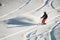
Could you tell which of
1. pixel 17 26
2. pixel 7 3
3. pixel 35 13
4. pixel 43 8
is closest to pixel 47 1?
pixel 43 8

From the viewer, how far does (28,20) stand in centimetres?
816

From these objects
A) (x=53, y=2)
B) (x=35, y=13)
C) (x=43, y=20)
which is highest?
(x=53, y=2)

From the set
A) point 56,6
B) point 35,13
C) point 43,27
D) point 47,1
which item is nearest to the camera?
point 43,27

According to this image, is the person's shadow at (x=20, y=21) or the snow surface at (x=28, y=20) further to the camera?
the person's shadow at (x=20, y=21)

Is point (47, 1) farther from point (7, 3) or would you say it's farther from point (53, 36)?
point (53, 36)

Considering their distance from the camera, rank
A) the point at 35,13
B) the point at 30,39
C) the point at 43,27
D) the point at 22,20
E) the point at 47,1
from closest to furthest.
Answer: the point at 30,39 → the point at 43,27 → the point at 22,20 → the point at 35,13 → the point at 47,1

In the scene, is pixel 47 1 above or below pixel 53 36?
above

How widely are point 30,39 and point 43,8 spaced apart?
3020 mm

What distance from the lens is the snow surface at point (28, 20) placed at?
7055 millimetres

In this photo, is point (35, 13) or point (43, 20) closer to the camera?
point (43, 20)

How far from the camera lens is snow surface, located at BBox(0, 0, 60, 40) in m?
7.05

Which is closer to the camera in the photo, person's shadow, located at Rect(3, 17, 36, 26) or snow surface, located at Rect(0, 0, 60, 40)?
snow surface, located at Rect(0, 0, 60, 40)

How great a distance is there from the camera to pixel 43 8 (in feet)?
30.6

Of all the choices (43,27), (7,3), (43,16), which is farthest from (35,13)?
(7,3)
